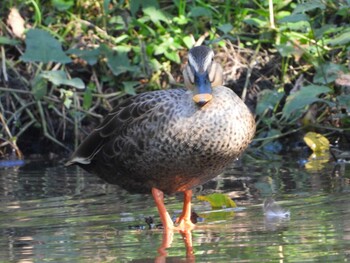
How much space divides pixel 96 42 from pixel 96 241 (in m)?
5.23

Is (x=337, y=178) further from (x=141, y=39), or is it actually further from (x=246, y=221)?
(x=141, y=39)

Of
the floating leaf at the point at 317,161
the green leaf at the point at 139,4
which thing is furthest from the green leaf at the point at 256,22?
the floating leaf at the point at 317,161

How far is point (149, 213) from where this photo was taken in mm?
→ 6117

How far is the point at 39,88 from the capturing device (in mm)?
9242

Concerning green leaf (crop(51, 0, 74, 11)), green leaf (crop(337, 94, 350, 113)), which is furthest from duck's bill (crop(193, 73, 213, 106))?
green leaf (crop(51, 0, 74, 11))

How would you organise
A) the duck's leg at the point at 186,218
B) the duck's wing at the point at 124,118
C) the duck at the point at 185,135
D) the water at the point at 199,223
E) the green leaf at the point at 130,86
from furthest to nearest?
1. the green leaf at the point at 130,86
2. the duck's wing at the point at 124,118
3. the duck at the point at 185,135
4. the duck's leg at the point at 186,218
5. the water at the point at 199,223

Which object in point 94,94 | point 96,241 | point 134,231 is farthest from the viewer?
point 94,94

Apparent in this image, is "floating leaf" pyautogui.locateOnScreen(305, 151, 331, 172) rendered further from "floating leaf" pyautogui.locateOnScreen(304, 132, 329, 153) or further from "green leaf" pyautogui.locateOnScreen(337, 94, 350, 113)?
"green leaf" pyautogui.locateOnScreen(337, 94, 350, 113)

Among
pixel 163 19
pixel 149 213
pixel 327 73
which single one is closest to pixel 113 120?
pixel 149 213

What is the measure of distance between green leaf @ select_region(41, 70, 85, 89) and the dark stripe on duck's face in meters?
3.41

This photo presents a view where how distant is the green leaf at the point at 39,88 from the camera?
30.3 feet

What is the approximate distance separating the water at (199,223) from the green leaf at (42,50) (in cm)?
118

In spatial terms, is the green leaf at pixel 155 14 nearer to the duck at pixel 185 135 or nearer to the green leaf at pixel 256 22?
the green leaf at pixel 256 22

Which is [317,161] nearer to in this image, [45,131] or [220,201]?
[220,201]
